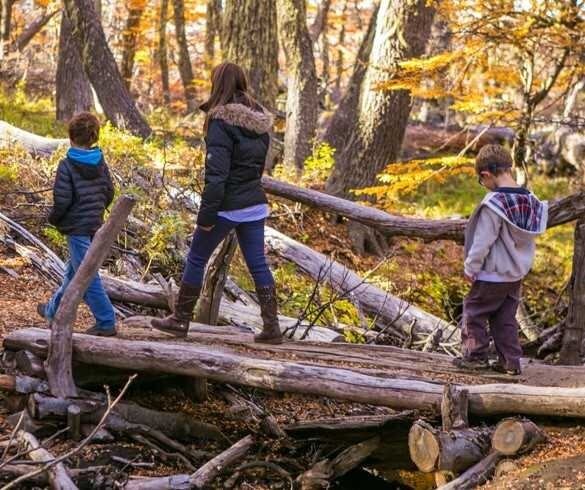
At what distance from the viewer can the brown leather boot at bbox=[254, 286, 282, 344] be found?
6215 millimetres

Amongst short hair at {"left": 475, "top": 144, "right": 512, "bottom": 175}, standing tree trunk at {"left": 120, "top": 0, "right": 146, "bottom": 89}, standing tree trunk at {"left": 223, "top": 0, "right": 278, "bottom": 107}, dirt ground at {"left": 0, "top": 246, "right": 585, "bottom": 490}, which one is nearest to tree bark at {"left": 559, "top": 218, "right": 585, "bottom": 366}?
short hair at {"left": 475, "top": 144, "right": 512, "bottom": 175}

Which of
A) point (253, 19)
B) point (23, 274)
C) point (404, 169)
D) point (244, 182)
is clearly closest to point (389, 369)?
point (244, 182)

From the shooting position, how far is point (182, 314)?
6.20m

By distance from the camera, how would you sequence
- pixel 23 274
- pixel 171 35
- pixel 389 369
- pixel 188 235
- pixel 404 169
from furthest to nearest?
pixel 171 35, pixel 404 169, pixel 188 235, pixel 23 274, pixel 389 369

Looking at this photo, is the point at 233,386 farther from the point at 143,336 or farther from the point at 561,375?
the point at 561,375

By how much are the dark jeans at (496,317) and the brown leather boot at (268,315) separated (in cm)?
140

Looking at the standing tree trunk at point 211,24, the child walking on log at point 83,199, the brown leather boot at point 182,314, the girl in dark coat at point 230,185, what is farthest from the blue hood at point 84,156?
the standing tree trunk at point 211,24

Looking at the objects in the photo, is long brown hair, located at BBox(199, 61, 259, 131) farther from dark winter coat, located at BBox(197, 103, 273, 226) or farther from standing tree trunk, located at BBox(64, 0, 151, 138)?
standing tree trunk, located at BBox(64, 0, 151, 138)

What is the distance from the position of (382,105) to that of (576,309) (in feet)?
21.9

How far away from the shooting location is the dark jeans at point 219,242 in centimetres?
593

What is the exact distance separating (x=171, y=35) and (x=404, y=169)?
22.1m

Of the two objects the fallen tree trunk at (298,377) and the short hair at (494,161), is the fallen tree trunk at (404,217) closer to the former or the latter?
the short hair at (494,161)

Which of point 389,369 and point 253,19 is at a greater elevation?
point 253,19

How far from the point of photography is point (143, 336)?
6.25 meters
